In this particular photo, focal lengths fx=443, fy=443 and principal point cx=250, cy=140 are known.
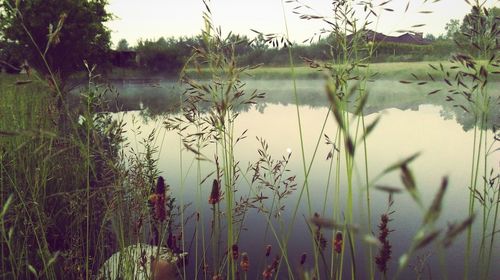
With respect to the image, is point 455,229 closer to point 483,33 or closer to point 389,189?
point 389,189

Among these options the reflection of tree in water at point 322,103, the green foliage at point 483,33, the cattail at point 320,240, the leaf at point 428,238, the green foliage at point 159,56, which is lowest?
the reflection of tree in water at point 322,103

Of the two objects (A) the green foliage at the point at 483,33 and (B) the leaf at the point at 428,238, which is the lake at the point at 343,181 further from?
(A) the green foliage at the point at 483,33

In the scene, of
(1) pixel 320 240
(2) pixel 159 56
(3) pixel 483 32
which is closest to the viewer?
(1) pixel 320 240

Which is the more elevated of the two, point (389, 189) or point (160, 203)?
point (389, 189)

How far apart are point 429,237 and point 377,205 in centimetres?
520

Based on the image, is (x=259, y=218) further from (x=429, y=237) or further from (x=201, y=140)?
(x=429, y=237)

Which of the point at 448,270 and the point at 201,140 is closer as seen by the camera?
the point at 201,140

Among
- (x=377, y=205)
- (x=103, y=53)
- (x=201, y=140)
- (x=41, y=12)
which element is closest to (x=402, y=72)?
(x=103, y=53)

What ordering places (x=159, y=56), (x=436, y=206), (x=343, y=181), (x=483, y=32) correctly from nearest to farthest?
(x=436, y=206)
(x=483, y=32)
(x=343, y=181)
(x=159, y=56)

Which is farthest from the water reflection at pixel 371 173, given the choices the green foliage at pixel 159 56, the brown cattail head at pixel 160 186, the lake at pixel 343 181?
the green foliage at pixel 159 56

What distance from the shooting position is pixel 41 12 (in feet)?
84.3

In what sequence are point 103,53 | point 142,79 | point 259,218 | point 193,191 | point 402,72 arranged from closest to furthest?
point 259,218 < point 193,191 < point 103,53 < point 402,72 < point 142,79

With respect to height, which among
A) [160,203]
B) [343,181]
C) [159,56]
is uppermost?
[159,56]

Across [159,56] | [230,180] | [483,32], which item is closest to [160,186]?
[230,180]
